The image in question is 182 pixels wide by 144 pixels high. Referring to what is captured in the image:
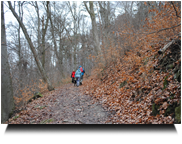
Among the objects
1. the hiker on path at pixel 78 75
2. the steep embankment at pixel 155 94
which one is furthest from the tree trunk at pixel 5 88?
the hiker on path at pixel 78 75

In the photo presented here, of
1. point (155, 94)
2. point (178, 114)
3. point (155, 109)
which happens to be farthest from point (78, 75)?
point (178, 114)

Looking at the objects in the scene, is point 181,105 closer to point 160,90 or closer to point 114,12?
point 160,90

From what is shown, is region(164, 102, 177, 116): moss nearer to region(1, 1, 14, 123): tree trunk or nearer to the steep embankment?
the steep embankment

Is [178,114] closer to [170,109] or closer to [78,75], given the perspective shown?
[170,109]

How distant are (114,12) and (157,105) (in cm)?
2157

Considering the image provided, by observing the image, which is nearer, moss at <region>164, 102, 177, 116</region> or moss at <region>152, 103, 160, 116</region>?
moss at <region>164, 102, 177, 116</region>

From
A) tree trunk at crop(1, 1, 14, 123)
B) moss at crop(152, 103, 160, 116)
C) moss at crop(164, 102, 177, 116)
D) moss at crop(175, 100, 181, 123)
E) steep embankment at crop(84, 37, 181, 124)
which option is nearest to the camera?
moss at crop(175, 100, 181, 123)

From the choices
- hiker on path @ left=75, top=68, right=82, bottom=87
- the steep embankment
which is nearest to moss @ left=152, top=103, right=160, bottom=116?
the steep embankment

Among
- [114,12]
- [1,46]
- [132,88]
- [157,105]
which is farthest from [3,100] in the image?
[114,12]

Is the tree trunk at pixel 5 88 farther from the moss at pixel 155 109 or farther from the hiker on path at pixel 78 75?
the moss at pixel 155 109

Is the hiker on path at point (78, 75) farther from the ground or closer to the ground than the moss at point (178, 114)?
farther from the ground

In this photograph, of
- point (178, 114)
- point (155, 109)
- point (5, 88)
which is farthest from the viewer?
point (5, 88)

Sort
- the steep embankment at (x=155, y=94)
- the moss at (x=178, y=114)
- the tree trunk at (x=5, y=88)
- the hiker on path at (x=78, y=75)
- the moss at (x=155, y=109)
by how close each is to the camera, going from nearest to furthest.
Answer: the moss at (x=178, y=114)
the steep embankment at (x=155, y=94)
the moss at (x=155, y=109)
the tree trunk at (x=5, y=88)
the hiker on path at (x=78, y=75)
